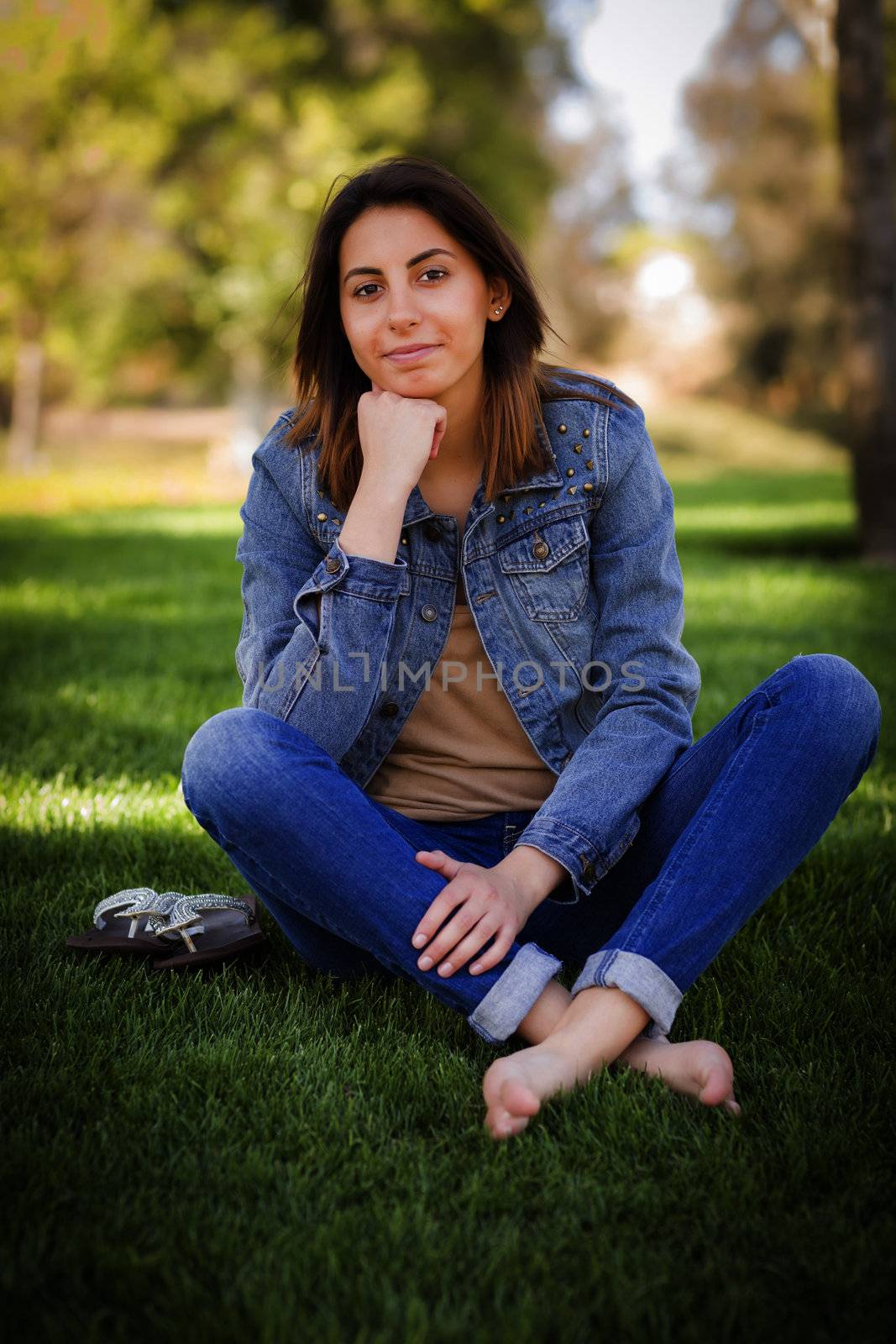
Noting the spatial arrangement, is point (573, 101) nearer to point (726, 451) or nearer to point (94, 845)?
point (726, 451)

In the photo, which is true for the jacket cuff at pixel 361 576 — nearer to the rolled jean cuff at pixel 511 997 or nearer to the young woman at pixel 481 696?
the young woman at pixel 481 696

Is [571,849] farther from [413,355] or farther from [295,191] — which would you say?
[295,191]

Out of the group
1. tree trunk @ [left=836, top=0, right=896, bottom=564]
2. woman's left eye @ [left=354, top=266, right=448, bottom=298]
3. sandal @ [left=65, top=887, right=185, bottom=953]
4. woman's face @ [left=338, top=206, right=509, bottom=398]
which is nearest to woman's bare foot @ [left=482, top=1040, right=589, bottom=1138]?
sandal @ [left=65, top=887, right=185, bottom=953]

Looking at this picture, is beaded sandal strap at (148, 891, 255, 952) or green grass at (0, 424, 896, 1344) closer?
green grass at (0, 424, 896, 1344)

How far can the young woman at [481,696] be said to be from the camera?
6.31ft

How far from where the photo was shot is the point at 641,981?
1854 mm

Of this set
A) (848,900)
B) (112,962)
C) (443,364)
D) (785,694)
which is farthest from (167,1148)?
(848,900)

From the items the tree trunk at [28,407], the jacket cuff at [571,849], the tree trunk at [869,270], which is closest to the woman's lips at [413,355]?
the jacket cuff at [571,849]

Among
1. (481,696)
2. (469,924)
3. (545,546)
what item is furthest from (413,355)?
(469,924)

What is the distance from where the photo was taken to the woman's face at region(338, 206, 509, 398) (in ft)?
7.38

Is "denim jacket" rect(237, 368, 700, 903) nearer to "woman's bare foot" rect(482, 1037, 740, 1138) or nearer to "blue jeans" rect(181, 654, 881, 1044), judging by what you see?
"blue jeans" rect(181, 654, 881, 1044)

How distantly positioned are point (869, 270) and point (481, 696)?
287 inches

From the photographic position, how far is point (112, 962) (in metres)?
2.34

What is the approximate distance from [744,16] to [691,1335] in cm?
3073
